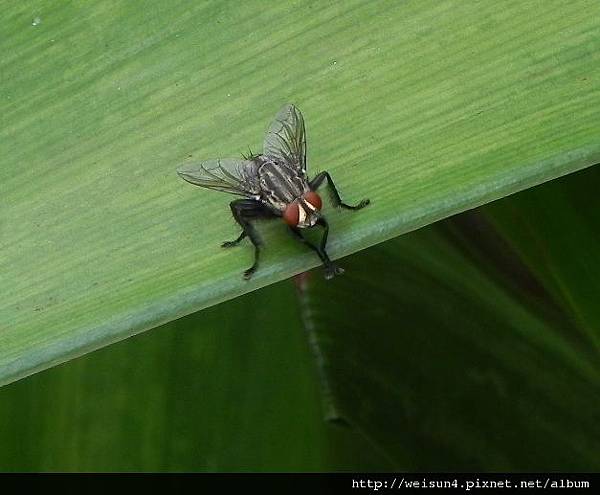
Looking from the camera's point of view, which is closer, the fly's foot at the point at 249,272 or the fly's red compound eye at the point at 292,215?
the fly's foot at the point at 249,272

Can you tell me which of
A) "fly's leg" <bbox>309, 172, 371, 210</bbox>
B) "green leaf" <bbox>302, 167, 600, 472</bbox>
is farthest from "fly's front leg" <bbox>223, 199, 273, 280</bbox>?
"green leaf" <bbox>302, 167, 600, 472</bbox>

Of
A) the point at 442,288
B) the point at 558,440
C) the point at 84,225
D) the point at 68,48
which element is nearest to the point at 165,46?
the point at 68,48

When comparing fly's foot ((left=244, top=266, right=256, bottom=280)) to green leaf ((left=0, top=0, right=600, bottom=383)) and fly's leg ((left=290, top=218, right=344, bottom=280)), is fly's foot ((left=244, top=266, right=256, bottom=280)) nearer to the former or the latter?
green leaf ((left=0, top=0, right=600, bottom=383))

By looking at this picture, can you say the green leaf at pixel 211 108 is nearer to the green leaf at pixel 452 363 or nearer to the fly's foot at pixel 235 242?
the fly's foot at pixel 235 242

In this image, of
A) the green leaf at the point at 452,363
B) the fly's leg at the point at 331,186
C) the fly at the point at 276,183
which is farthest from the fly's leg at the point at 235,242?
the green leaf at the point at 452,363

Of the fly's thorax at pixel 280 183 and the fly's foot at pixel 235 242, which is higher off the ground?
the fly's thorax at pixel 280 183
